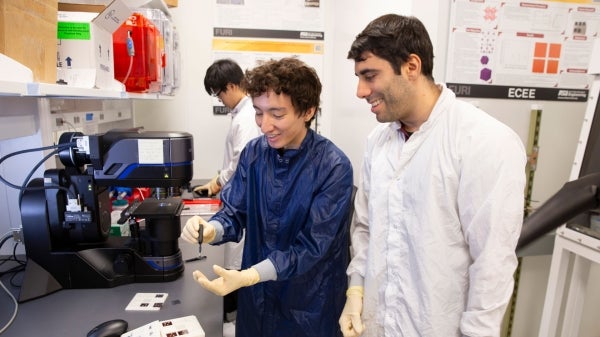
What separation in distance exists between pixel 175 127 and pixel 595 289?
10.6 feet

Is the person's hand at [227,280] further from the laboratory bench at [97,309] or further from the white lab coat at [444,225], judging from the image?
the white lab coat at [444,225]

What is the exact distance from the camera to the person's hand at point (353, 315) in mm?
1087

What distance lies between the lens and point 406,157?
1.02 m

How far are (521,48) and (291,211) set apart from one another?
199 centimetres

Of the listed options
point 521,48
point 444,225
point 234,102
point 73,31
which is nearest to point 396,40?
point 444,225

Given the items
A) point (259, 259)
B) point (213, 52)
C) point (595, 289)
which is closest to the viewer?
point (259, 259)

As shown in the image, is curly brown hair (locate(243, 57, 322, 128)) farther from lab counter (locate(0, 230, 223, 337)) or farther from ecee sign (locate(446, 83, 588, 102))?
ecee sign (locate(446, 83, 588, 102))

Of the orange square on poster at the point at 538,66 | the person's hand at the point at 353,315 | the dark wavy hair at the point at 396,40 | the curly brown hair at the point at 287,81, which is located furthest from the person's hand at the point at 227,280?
the orange square on poster at the point at 538,66

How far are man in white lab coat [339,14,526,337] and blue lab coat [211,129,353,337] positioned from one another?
0.11 m

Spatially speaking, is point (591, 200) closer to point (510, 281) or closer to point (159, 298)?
point (510, 281)

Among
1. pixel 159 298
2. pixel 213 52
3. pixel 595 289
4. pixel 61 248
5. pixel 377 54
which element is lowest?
pixel 595 289

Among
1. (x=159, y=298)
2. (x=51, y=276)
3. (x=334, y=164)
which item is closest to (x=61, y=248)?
(x=51, y=276)

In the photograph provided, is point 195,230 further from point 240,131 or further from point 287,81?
point 240,131

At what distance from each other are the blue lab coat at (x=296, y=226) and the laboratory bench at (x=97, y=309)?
19cm
